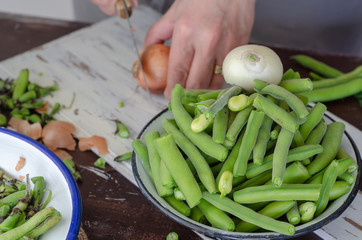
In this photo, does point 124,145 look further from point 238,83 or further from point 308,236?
point 308,236

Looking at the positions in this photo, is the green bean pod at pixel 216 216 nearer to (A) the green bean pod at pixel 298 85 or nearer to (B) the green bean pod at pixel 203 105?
(B) the green bean pod at pixel 203 105

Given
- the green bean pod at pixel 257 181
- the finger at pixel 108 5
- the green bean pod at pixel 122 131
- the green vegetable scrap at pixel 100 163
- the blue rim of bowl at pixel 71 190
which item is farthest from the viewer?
the finger at pixel 108 5

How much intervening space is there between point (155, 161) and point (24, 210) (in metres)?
0.27

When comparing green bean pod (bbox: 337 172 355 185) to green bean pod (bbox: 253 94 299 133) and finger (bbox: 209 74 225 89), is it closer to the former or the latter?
green bean pod (bbox: 253 94 299 133)

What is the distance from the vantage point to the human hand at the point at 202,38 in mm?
1267

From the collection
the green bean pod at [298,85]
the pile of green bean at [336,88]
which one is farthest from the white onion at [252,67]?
the pile of green bean at [336,88]

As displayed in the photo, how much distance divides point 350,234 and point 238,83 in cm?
41

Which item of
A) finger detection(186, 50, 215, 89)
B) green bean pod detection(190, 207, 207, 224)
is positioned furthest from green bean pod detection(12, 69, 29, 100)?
green bean pod detection(190, 207, 207, 224)

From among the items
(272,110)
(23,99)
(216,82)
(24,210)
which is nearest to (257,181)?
(272,110)

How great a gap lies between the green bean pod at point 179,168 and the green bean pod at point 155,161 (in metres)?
0.03

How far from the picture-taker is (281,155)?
30.6 inches

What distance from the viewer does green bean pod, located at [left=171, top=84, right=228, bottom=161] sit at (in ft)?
2.64

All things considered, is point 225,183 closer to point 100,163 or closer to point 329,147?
point 329,147

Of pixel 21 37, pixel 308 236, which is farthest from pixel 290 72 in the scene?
pixel 21 37
